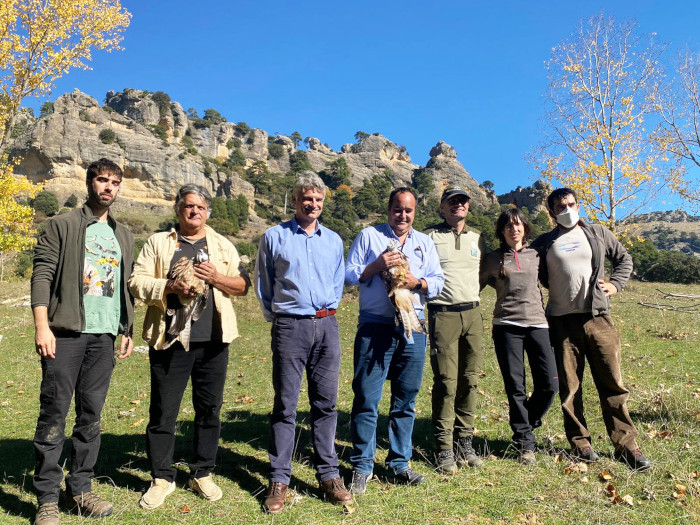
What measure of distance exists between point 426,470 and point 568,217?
2.70 metres

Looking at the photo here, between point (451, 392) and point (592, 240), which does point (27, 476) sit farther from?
point (592, 240)

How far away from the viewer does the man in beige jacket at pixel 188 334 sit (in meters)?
3.49

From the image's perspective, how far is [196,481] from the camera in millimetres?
3705

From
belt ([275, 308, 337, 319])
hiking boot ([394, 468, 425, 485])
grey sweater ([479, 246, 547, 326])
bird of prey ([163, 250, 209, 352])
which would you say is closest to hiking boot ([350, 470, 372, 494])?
hiking boot ([394, 468, 425, 485])

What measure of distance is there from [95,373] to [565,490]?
12.2 feet

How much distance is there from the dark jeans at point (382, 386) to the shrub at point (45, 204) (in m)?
74.4

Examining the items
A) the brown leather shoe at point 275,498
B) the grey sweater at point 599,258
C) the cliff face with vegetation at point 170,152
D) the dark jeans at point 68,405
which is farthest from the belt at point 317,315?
the cliff face with vegetation at point 170,152

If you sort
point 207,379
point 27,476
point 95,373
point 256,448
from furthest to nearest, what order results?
1. point 256,448
2. point 27,476
3. point 207,379
4. point 95,373

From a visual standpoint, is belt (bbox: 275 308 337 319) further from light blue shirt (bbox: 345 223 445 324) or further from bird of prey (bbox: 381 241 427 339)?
bird of prey (bbox: 381 241 427 339)

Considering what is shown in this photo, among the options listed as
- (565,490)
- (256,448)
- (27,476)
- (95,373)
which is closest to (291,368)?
(95,373)

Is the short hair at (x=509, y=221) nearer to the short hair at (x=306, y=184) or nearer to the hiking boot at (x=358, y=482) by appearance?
the short hair at (x=306, y=184)

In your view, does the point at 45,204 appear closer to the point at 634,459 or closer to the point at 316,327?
the point at 316,327

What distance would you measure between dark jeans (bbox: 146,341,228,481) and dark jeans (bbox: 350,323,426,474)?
3.72 ft

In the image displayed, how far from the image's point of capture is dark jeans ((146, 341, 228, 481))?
140 inches
